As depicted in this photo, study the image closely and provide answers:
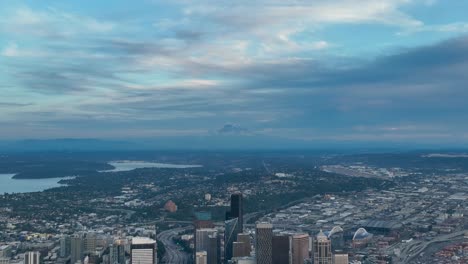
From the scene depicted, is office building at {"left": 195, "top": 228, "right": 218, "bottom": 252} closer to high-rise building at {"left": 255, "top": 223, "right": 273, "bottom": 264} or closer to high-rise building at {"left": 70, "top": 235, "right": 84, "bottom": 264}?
high-rise building at {"left": 255, "top": 223, "right": 273, "bottom": 264}

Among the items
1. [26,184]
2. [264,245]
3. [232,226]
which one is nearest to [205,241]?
[232,226]

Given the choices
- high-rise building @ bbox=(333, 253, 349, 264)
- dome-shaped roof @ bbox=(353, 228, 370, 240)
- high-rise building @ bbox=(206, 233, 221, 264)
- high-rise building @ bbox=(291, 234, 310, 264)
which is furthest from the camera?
dome-shaped roof @ bbox=(353, 228, 370, 240)

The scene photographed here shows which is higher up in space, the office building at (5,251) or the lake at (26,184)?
the lake at (26,184)

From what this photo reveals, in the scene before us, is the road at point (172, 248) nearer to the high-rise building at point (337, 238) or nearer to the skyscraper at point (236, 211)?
the skyscraper at point (236, 211)

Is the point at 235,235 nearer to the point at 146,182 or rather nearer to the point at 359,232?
the point at 359,232

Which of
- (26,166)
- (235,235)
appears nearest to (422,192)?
(235,235)

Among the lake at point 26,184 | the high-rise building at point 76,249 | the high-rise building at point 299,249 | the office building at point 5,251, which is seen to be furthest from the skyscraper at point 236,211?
the lake at point 26,184

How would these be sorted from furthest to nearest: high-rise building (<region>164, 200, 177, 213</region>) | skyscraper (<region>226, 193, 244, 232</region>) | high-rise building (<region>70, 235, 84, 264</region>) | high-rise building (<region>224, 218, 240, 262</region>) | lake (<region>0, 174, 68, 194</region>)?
lake (<region>0, 174, 68, 194</region>), high-rise building (<region>164, 200, 177, 213</region>), skyscraper (<region>226, 193, 244, 232</region>), high-rise building (<region>70, 235, 84, 264</region>), high-rise building (<region>224, 218, 240, 262</region>)

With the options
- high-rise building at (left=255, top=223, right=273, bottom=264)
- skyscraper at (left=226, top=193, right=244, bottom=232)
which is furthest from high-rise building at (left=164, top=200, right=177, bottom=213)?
high-rise building at (left=255, top=223, right=273, bottom=264)
